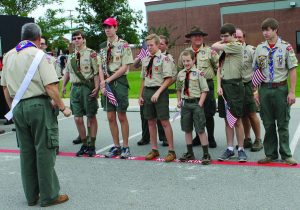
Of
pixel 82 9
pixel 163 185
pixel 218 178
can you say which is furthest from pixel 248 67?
pixel 82 9

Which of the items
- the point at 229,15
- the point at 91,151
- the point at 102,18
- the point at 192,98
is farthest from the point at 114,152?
the point at 229,15

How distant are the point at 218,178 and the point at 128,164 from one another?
1523mm

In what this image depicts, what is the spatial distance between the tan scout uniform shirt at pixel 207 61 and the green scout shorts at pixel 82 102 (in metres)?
1.53

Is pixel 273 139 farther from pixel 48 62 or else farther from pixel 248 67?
pixel 48 62

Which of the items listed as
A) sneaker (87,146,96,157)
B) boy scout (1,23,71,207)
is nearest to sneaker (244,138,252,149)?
sneaker (87,146,96,157)

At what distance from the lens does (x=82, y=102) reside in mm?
7109

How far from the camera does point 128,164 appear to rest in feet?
21.1

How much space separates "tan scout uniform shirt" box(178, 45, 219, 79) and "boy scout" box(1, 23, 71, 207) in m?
2.81

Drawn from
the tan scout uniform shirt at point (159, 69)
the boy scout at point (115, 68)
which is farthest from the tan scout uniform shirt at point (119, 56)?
the tan scout uniform shirt at point (159, 69)

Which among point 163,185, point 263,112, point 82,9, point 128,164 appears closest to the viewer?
point 163,185

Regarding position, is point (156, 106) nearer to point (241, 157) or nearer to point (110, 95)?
point (110, 95)

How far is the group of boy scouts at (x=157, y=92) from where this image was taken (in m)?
4.60

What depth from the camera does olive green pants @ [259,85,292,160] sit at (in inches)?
231

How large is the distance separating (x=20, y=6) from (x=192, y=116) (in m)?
23.9
